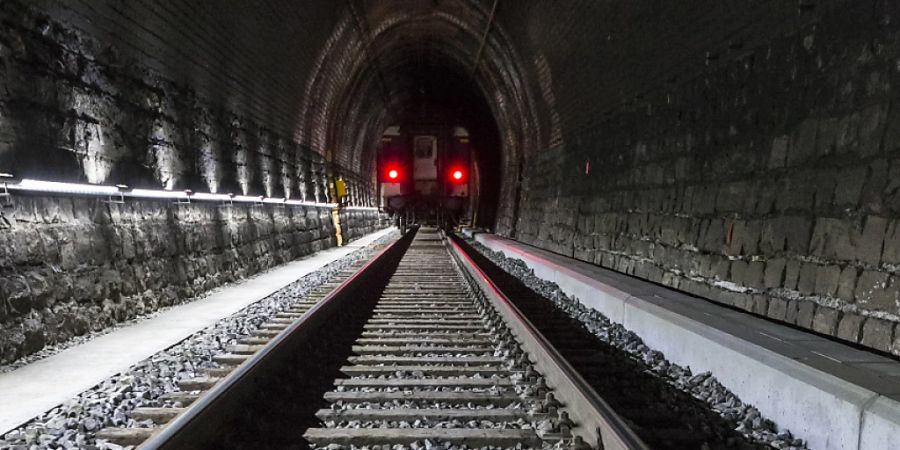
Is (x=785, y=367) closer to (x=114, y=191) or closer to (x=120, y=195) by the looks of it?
(x=114, y=191)

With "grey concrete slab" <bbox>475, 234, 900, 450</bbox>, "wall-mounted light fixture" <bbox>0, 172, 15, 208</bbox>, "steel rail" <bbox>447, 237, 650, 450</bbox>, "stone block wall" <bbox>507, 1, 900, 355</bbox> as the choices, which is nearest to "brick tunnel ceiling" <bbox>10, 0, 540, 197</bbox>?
"wall-mounted light fixture" <bbox>0, 172, 15, 208</bbox>

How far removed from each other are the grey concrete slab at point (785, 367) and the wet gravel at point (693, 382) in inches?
2.3

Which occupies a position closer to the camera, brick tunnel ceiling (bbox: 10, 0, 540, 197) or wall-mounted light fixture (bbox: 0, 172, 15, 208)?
wall-mounted light fixture (bbox: 0, 172, 15, 208)

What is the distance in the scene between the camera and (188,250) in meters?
7.45

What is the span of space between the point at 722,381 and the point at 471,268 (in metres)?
6.26

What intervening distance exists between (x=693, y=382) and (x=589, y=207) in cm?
713

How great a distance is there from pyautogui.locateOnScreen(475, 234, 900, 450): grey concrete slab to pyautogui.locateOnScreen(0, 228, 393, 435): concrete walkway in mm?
3745

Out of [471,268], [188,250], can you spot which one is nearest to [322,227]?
[471,268]

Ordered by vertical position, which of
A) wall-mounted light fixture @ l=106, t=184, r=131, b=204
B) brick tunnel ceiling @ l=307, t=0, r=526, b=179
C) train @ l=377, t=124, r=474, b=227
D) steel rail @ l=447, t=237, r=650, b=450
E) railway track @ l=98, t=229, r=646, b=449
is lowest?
railway track @ l=98, t=229, r=646, b=449

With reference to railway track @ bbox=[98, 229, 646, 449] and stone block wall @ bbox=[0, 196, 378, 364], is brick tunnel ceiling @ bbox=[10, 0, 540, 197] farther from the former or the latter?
railway track @ bbox=[98, 229, 646, 449]

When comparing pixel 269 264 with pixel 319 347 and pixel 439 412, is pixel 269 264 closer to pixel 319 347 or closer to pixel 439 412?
pixel 319 347

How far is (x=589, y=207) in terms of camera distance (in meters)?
10.7

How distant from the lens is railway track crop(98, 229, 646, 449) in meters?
2.65

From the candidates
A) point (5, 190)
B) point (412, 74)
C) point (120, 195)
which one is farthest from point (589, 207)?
point (412, 74)
